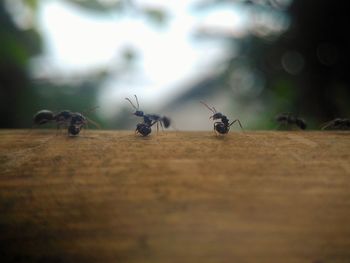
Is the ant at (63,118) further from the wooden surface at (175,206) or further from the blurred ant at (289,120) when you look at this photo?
the blurred ant at (289,120)

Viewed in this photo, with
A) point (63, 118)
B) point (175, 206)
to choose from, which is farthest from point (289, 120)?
point (175, 206)

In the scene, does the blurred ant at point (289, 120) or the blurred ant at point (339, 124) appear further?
the blurred ant at point (289, 120)

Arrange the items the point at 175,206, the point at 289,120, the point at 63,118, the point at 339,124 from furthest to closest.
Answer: the point at 289,120 → the point at 339,124 → the point at 63,118 → the point at 175,206

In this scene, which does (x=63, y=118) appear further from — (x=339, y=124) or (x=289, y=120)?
(x=339, y=124)

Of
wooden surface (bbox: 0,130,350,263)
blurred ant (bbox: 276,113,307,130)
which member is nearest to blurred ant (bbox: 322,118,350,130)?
blurred ant (bbox: 276,113,307,130)

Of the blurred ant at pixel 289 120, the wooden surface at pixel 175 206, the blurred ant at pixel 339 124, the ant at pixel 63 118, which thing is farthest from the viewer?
the blurred ant at pixel 289 120

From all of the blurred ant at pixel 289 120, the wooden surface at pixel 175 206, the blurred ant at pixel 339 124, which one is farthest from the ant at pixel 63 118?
the blurred ant at pixel 339 124

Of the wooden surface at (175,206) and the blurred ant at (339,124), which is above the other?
the blurred ant at (339,124)
